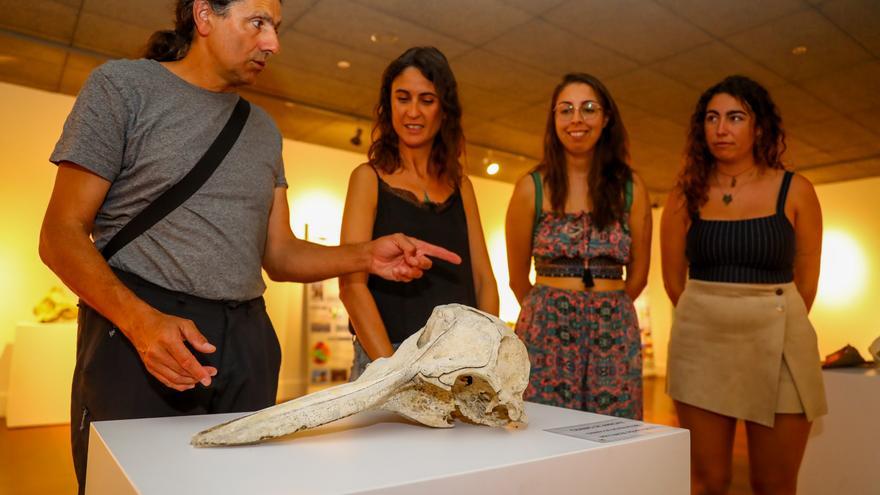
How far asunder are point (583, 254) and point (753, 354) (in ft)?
2.53

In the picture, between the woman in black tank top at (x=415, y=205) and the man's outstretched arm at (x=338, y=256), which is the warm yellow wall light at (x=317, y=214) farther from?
the man's outstretched arm at (x=338, y=256)

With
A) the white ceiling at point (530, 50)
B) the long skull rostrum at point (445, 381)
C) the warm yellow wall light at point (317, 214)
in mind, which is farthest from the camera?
the warm yellow wall light at point (317, 214)

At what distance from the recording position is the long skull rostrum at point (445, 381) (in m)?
1.12

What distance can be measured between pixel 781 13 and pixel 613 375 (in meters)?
4.25

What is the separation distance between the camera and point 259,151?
70.6 inches

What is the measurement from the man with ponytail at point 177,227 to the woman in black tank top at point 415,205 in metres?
0.27

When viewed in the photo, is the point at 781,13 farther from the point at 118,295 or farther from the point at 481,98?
the point at 118,295

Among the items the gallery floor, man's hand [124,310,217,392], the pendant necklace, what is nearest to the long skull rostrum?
man's hand [124,310,217,392]

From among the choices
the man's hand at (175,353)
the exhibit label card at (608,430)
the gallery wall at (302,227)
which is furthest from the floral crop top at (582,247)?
the gallery wall at (302,227)

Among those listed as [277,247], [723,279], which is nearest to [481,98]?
[723,279]

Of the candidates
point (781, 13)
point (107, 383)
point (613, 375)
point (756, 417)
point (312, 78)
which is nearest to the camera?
point (107, 383)

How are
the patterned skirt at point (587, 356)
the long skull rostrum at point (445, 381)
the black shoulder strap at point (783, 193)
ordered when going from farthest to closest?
the black shoulder strap at point (783, 193) → the patterned skirt at point (587, 356) → the long skull rostrum at point (445, 381)

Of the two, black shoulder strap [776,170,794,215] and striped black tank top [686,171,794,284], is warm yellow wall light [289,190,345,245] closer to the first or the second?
striped black tank top [686,171,794,284]

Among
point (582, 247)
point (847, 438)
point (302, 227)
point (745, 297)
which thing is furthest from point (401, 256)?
point (302, 227)
